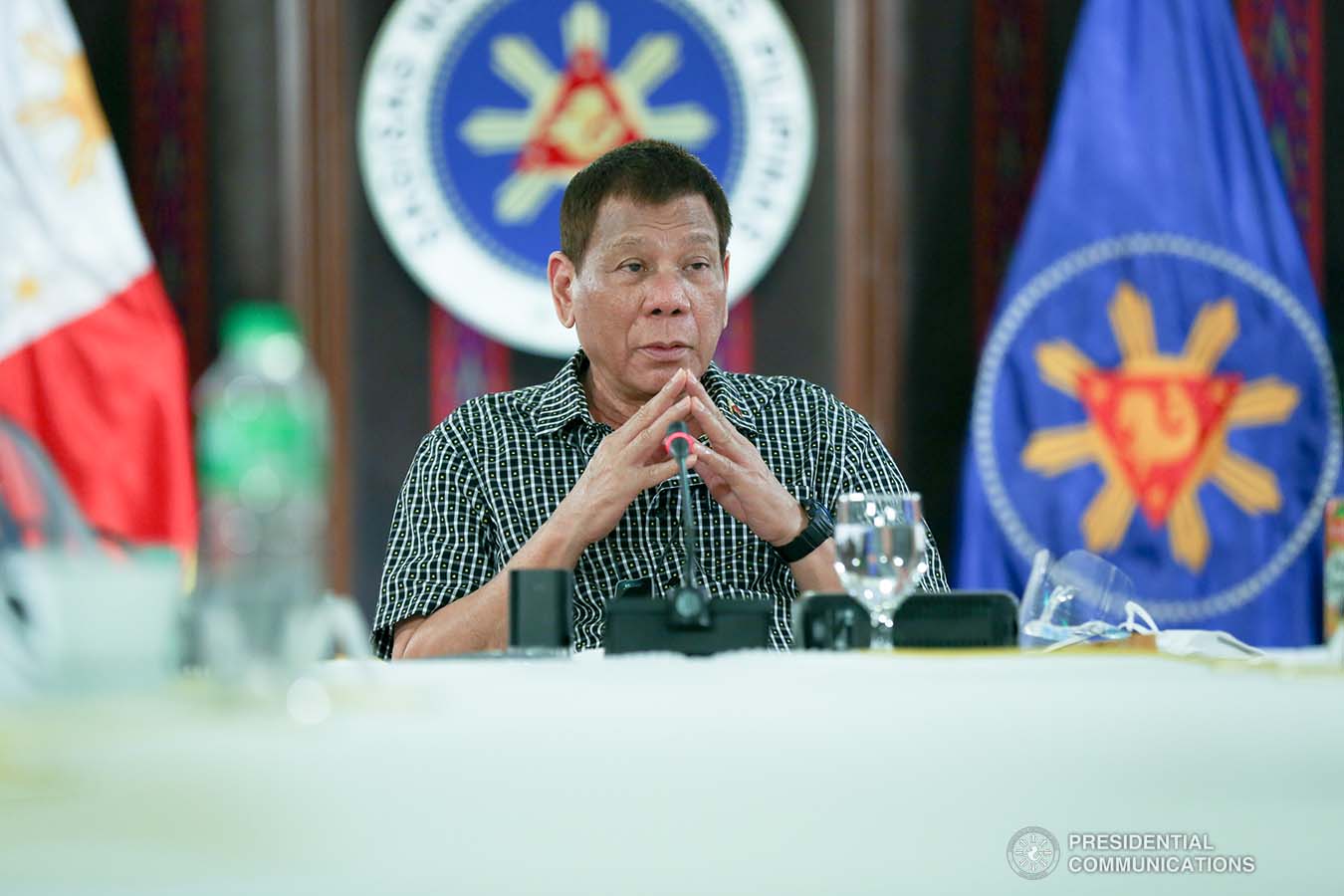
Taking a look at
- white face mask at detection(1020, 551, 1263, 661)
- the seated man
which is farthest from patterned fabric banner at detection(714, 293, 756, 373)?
white face mask at detection(1020, 551, 1263, 661)

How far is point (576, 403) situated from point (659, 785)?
1411mm

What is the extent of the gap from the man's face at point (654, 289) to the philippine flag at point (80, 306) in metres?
1.40

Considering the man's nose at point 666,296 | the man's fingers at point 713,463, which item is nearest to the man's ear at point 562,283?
the man's nose at point 666,296

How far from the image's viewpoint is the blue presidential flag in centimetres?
318

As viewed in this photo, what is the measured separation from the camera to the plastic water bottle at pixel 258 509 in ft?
2.52

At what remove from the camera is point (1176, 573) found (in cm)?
319

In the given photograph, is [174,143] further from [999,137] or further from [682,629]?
[682,629]

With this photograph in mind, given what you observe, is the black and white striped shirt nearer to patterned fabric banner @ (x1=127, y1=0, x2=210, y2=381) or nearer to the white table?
the white table

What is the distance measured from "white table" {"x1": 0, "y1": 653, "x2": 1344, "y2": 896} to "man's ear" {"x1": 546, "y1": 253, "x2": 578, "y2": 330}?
55.4 inches

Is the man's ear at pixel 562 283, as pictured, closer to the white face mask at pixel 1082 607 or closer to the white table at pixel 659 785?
the white face mask at pixel 1082 607

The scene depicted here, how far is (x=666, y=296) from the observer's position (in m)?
2.05

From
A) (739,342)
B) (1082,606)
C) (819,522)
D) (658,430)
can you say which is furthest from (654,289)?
(739,342)

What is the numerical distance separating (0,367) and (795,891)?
2722 mm

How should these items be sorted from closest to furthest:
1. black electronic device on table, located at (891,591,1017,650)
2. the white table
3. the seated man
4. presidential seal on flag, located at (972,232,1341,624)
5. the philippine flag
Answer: the white table
black electronic device on table, located at (891,591,1017,650)
the seated man
the philippine flag
presidential seal on flag, located at (972,232,1341,624)
